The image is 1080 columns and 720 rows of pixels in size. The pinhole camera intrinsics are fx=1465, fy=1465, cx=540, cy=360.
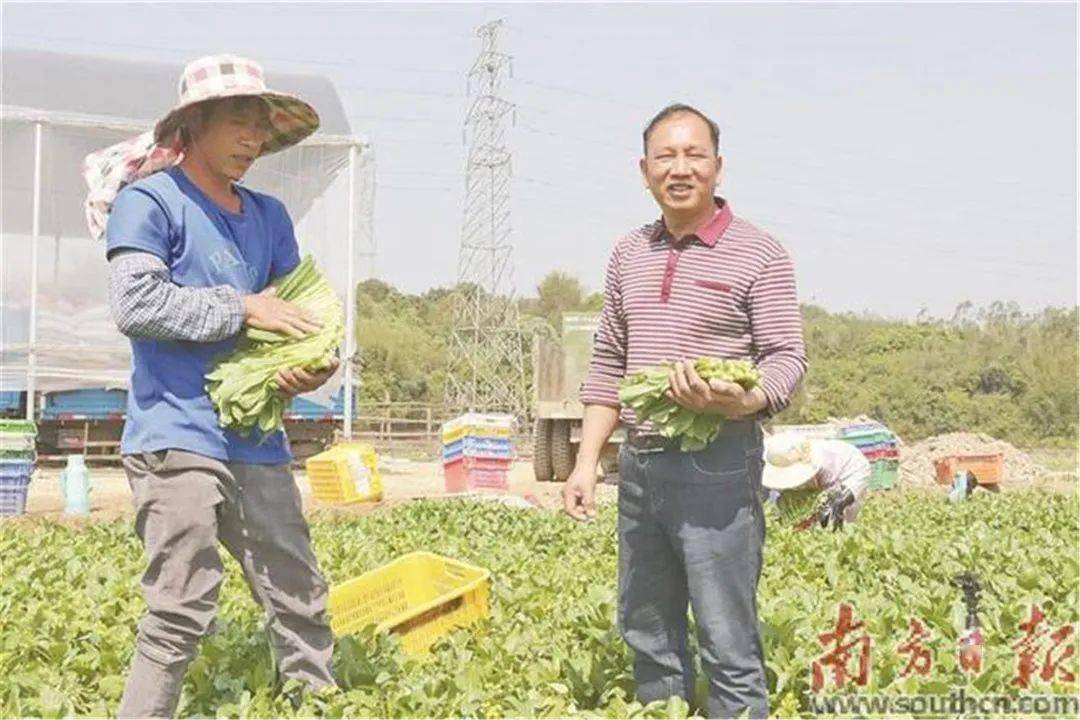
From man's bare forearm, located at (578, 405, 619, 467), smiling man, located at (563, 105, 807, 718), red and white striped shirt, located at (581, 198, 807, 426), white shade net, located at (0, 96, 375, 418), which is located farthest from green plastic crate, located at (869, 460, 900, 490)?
red and white striped shirt, located at (581, 198, 807, 426)

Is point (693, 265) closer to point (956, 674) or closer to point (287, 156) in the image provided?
point (956, 674)

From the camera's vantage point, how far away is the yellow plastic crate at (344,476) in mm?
16047

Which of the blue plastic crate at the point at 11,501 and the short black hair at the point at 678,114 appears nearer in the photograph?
the short black hair at the point at 678,114

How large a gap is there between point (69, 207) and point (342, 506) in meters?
7.46

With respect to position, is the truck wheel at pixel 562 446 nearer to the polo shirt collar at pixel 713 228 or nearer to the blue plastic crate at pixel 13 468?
the blue plastic crate at pixel 13 468

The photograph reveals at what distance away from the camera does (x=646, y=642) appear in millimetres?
4613

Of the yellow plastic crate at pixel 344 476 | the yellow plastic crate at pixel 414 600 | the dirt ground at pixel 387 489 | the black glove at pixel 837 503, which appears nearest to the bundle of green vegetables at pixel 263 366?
the yellow plastic crate at pixel 414 600

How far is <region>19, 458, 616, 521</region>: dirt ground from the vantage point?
14789 mm

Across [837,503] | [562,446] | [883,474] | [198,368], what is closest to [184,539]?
[198,368]

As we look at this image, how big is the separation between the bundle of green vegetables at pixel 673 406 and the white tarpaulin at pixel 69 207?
657 inches

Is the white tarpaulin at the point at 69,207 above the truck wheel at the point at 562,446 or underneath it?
above

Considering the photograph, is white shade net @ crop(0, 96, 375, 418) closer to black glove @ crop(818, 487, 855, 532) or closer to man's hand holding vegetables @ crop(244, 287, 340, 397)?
black glove @ crop(818, 487, 855, 532)

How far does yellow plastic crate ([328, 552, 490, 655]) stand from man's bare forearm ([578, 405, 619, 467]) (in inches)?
48.3

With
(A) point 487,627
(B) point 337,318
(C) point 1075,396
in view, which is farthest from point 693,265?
(C) point 1075,396
